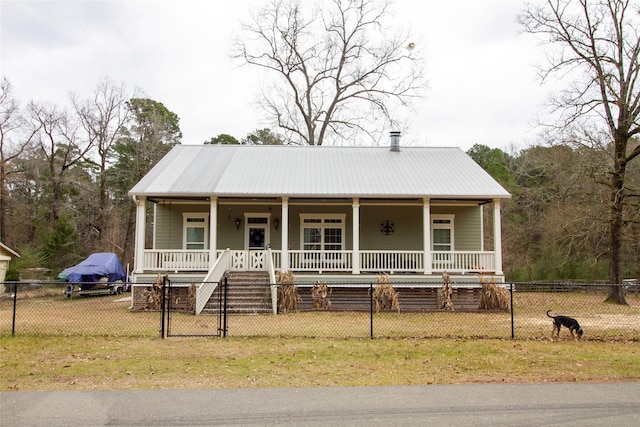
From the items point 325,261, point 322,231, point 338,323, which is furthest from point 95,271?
point 338,323

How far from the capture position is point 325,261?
18.7m

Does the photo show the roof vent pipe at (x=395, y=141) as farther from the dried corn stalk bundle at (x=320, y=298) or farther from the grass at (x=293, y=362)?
the grass at (x=293, y=362)

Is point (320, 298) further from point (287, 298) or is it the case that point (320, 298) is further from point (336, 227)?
point (336, 227)

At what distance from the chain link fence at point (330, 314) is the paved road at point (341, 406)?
3978mm

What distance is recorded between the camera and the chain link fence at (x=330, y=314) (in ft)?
38.8

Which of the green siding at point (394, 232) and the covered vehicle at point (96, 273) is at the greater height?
the green siding at point (394, 232)

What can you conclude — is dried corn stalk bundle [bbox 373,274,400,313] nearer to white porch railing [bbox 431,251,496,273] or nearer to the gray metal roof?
white porch railing [bbox 431,251,496,273]

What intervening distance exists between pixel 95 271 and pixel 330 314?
606 inches

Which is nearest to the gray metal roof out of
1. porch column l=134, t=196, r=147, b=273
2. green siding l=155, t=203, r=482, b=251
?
porch column l=134, t=196, r=147, b=273

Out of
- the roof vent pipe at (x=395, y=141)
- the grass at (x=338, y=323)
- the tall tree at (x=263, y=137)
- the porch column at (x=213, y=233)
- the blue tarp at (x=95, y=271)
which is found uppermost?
the tall tree at (x=263, y=137)

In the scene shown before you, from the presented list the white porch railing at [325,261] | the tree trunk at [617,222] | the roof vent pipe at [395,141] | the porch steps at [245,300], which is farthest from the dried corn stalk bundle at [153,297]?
the tree trunk at [617,222]

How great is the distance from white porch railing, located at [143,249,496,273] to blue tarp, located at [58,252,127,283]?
377 inches

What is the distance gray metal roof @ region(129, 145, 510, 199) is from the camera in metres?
18.6

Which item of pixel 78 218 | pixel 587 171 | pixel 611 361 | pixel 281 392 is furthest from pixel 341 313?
Result: pixel 78 218
